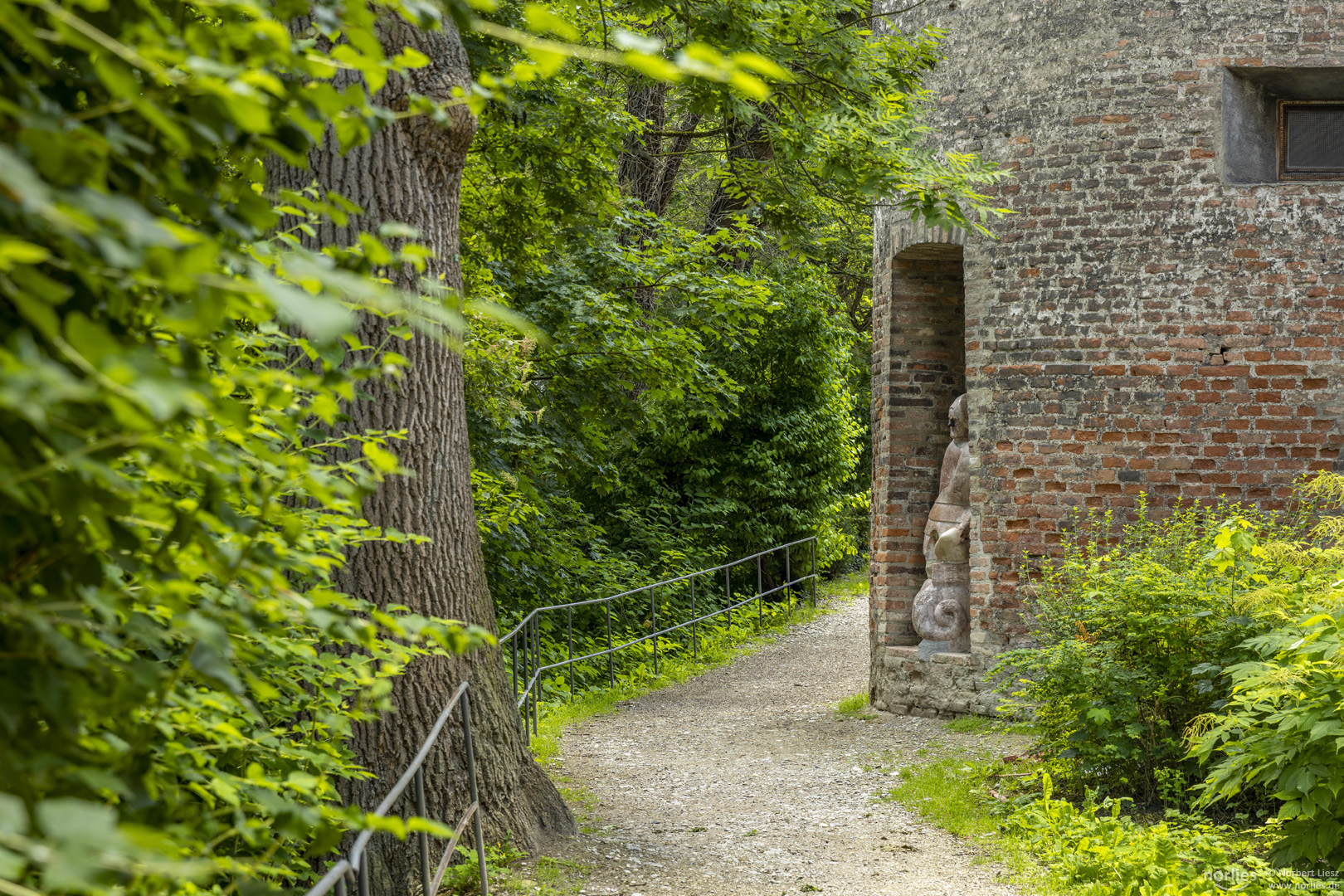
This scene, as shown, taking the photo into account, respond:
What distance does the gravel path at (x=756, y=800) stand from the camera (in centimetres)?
483

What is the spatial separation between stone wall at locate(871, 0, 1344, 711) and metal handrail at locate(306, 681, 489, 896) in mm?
4413

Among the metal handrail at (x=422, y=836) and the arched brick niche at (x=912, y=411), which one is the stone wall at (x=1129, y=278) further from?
the metal handrail at (x=422, y=836)

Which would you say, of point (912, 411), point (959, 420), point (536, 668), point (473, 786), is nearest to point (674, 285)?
point (912, 411)

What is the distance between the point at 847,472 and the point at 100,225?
599 inches

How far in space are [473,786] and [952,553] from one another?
15.5 ft

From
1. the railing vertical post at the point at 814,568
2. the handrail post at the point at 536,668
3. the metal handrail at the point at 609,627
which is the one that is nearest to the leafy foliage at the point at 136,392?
the metal handrail at the point at 609,627

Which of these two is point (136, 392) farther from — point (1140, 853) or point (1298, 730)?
point (1140, 853)

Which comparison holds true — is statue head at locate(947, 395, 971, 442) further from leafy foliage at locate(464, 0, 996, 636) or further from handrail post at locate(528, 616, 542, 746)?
handrail post at locate(528, 616, 542, 746)

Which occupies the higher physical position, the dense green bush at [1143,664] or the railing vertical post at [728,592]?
the dense green bush at [1143,664]

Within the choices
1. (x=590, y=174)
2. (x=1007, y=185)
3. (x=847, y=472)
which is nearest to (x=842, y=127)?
(x=1007, y=185)

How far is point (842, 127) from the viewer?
5.71 m

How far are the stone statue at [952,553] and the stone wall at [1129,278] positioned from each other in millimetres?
369

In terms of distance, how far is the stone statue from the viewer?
25.9ft

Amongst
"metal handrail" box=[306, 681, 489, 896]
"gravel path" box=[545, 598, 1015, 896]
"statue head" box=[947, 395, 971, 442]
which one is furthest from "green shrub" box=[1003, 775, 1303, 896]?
"statue head" box=[947, 395, 971, 442]
